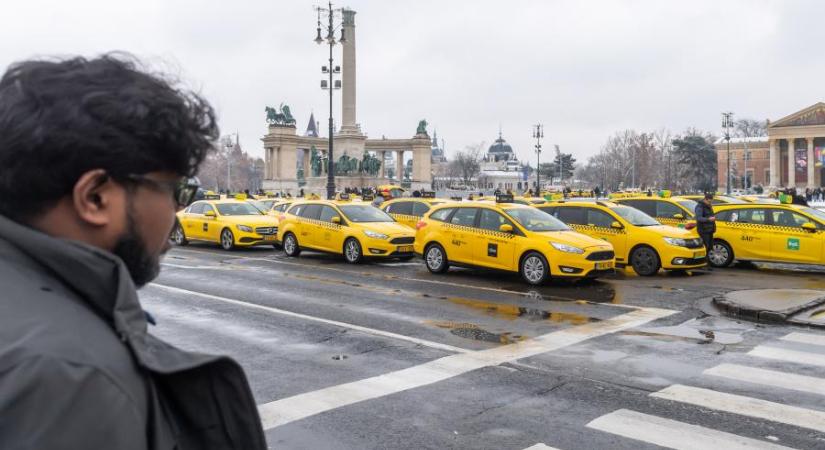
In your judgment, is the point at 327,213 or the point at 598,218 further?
the point at 327,213

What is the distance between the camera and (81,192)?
5.04ft

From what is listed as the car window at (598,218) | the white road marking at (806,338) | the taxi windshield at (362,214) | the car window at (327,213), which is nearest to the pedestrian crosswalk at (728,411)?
the white road marking at (806,338)

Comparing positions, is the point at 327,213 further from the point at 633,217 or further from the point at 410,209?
the point at 633,217

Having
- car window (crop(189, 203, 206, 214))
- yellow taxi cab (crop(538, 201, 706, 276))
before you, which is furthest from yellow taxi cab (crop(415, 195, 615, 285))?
car window (crop(189, 203, 206, 214))

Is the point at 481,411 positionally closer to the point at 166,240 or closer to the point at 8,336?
the point at 166,240

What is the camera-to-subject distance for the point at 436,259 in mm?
16016

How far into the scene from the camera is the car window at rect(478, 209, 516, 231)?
15.1m

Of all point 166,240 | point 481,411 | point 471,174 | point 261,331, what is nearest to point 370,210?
point 261,331

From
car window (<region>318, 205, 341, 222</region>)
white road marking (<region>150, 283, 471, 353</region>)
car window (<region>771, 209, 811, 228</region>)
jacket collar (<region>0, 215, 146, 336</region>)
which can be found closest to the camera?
jacket collar (<region>0, 215, 146, 336</region>)

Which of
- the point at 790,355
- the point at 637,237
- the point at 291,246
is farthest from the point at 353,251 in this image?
the point at 790,355

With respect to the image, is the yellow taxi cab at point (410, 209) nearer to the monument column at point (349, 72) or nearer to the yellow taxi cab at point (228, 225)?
the yellow taxi cab at point (228, 225)

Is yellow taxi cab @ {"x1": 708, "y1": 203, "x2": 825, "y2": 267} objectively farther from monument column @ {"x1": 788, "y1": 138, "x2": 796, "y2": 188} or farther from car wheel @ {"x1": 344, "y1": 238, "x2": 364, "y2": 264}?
monument column @ {"x1": 788, "y1": 138, "x2": 796, "y2": 188}

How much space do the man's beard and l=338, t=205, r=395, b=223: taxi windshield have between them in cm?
1686

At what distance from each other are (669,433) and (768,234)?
13084mm
